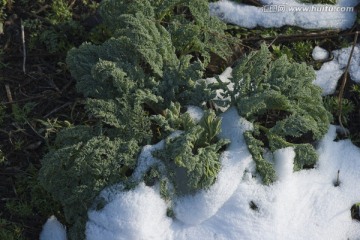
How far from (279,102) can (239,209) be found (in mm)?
666

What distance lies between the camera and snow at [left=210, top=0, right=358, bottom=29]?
145 inches

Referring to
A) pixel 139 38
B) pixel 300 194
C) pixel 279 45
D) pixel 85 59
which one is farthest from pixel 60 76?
pixel 300 194

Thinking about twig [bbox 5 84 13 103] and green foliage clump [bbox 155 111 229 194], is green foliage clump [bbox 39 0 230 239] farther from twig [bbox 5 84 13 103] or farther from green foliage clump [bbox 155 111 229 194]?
twig [bbox 5 84 13 103]

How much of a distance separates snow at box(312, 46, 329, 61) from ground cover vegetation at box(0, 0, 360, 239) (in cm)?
4

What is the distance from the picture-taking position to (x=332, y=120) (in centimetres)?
316

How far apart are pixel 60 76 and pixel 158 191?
1281 mm

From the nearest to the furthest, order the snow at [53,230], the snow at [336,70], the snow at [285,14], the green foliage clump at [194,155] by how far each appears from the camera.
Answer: the green foliage clump at [194,155] < the snow at [53,230] < the snow at [336,70] < the snow at [285,14]

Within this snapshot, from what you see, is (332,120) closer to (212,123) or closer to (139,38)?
(212,123)

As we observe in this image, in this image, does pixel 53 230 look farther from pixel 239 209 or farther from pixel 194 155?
pixel 239 209

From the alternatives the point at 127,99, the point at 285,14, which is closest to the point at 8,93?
the point at 127,99

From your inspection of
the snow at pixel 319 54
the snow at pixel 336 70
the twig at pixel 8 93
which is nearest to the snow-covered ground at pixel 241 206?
the snow at pixel 336 70

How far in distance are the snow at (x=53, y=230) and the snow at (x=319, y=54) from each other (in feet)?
6.76

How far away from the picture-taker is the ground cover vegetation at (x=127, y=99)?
2.86 metres

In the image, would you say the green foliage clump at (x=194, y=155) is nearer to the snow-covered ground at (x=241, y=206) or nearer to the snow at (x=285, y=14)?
the snow-covered ground at (x=241, y=206)
